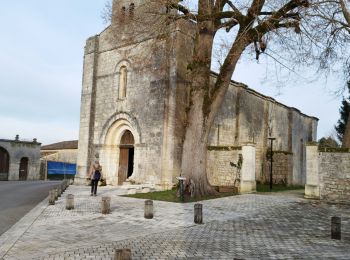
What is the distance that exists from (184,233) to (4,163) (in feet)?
112

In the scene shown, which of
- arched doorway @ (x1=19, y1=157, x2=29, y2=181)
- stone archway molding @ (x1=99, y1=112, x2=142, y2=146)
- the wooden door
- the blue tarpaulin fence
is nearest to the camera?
stone archway molding @ (x1=99, y1=112, x2=142, y2=146)

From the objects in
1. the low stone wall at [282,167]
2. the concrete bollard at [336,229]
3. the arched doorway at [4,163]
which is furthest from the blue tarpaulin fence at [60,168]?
the concrete bollard at [336,229]

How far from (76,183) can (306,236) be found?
716 inches

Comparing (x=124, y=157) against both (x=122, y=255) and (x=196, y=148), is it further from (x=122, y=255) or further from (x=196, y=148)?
(x=122, y=255)

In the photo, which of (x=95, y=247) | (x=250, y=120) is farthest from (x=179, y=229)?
(x=250, y=120)

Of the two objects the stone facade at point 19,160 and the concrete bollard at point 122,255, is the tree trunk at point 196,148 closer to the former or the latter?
the concrete bollard at point 122,255

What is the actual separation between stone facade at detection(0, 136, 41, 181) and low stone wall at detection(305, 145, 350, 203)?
3102cm

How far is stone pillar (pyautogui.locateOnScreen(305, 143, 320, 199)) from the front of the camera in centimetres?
1702

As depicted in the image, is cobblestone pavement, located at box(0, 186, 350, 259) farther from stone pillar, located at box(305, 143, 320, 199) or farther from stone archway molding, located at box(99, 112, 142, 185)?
stone archway molding, located at box(99, 112, 142, 185)

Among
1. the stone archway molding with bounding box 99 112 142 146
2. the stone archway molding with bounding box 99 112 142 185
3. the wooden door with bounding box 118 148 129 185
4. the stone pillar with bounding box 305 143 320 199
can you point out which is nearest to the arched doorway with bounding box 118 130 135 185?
the wooden door with bounding box 118 148 129 185

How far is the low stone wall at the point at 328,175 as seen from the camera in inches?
640

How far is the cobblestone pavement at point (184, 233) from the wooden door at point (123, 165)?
9.61m

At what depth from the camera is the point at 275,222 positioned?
10828 millimetres

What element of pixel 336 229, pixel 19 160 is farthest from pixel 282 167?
pixel 19 160
